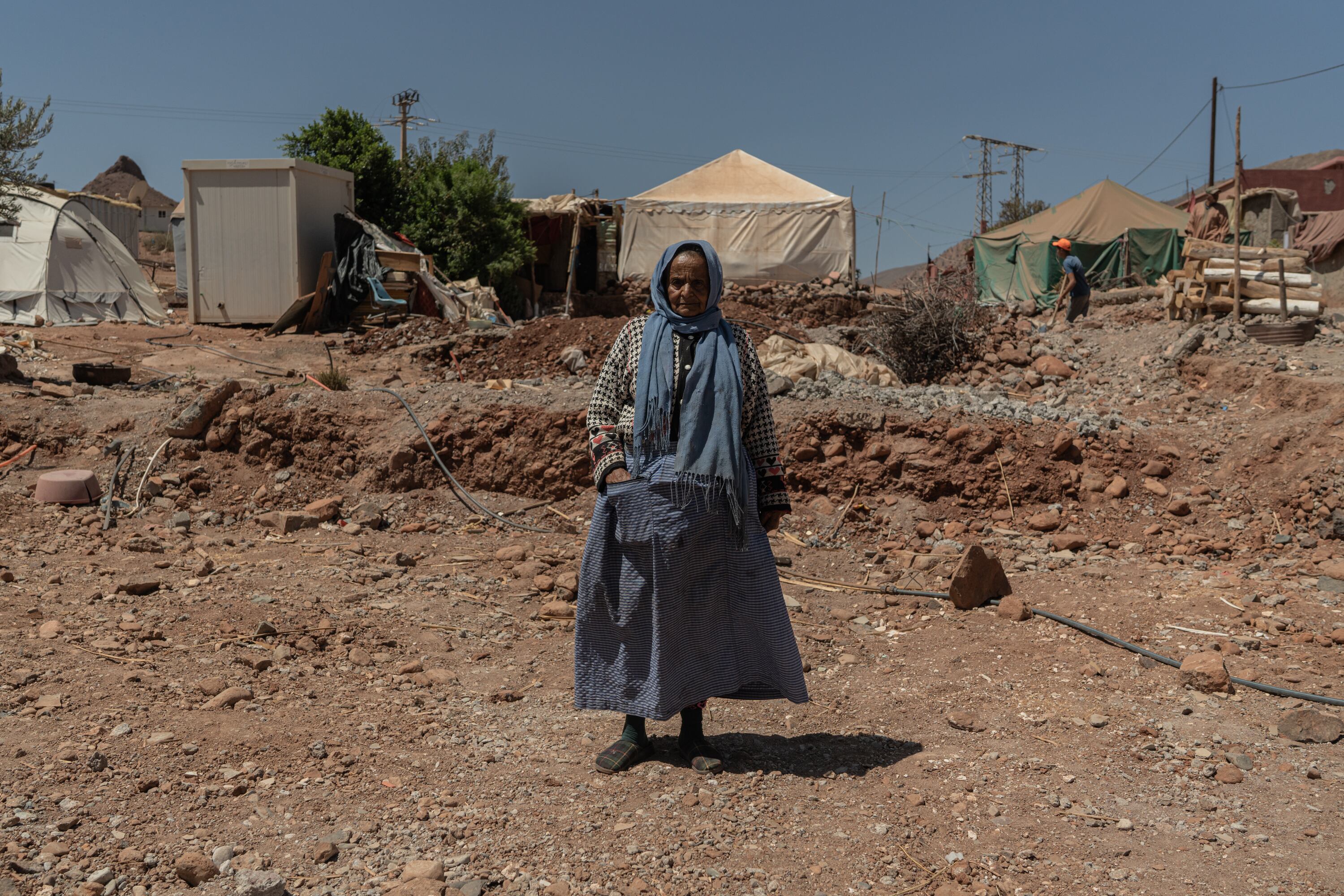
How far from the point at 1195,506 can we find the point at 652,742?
4.17 meters

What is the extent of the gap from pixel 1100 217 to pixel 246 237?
1566 centimetres

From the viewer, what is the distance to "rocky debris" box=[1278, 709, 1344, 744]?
3.00 meters

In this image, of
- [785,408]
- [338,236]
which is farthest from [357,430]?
[338,236]

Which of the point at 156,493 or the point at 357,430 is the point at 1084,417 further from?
the point at 156,493

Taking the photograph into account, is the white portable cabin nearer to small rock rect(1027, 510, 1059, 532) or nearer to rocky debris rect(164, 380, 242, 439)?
rocky debris rect(164, 380, 242, 439)

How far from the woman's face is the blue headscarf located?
13 mm

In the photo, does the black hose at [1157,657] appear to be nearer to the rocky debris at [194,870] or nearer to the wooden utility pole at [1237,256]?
the rocky debris at [194,870]

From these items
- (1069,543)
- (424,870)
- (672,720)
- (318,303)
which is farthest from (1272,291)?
(318,303)

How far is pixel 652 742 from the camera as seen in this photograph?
2.96 meters

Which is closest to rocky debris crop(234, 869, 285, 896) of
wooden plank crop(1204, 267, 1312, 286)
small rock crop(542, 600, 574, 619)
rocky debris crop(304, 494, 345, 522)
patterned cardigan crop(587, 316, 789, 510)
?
patterned cardigan crop(587, 316, 789, 510)

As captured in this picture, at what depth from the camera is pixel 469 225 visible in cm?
1697

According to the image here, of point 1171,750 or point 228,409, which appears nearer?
point 1171,750

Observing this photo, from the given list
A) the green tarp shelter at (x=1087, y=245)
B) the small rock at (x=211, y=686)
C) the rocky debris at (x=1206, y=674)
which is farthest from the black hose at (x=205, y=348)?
the green tarp shelter at (x=1087, y=245)

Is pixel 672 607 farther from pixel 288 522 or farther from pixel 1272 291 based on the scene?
pixel 1272 291
